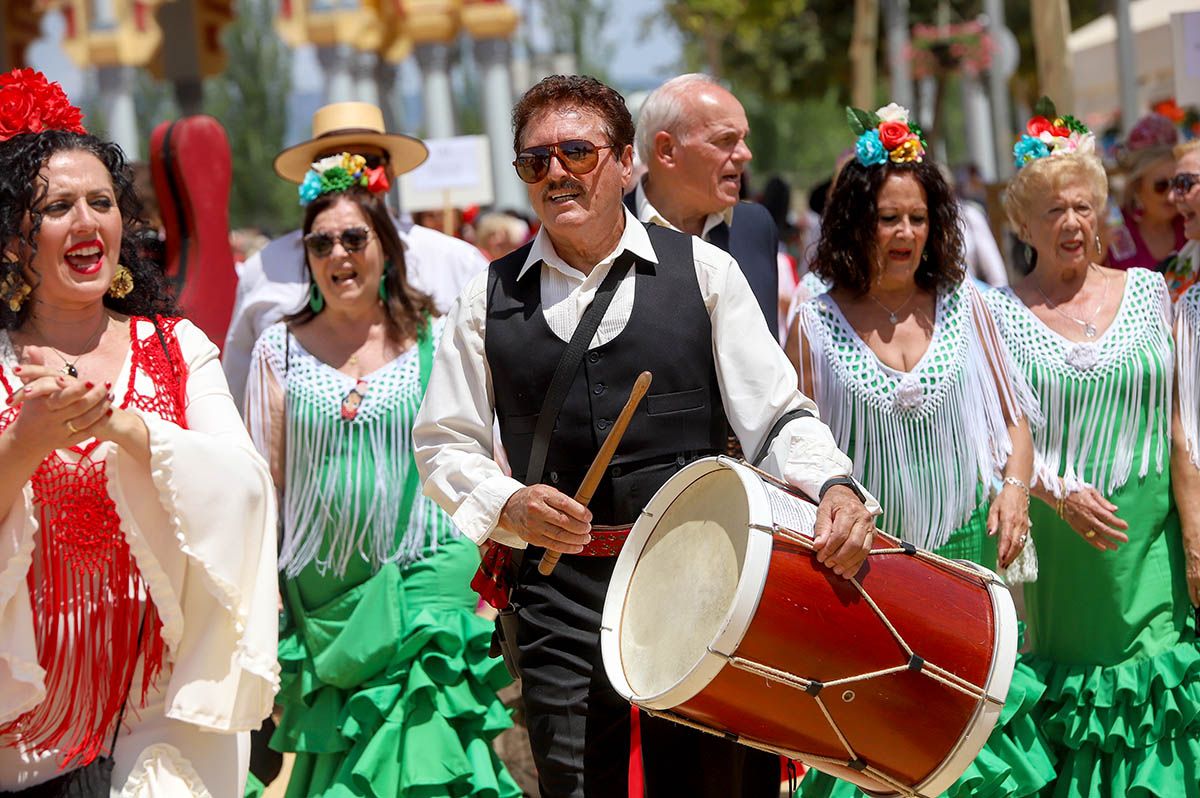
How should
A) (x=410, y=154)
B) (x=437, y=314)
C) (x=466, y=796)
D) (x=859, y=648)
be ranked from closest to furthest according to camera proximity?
1. (x=859, y=648)
2. (x=466, y=796)
3. (x=437, y=314)
4. (x=410, y=154)

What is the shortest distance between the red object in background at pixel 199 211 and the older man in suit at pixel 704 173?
8.62ft

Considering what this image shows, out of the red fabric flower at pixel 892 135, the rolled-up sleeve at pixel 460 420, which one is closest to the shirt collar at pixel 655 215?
the red fabric flower at pixel 892 135

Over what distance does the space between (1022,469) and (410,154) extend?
302 centimetres

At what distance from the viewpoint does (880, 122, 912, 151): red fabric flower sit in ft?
14.9

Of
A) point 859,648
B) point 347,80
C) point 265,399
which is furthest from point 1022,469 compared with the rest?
point 347,80

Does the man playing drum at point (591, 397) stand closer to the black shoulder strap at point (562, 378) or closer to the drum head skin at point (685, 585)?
the black shoulder strap at point (562, 378)

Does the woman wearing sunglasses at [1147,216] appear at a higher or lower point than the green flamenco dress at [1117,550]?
higher

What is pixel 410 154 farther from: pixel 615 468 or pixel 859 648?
pixel 859 648

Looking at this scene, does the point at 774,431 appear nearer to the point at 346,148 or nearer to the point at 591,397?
the point at 591,397

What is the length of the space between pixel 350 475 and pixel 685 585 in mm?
1875

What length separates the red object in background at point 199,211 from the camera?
23.4 feet

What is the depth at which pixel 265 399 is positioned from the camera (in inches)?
199

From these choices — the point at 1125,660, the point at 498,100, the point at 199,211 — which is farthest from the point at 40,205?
the point at 498,100

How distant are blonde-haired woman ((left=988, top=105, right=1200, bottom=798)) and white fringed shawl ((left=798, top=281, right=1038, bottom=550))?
22 centimetres
